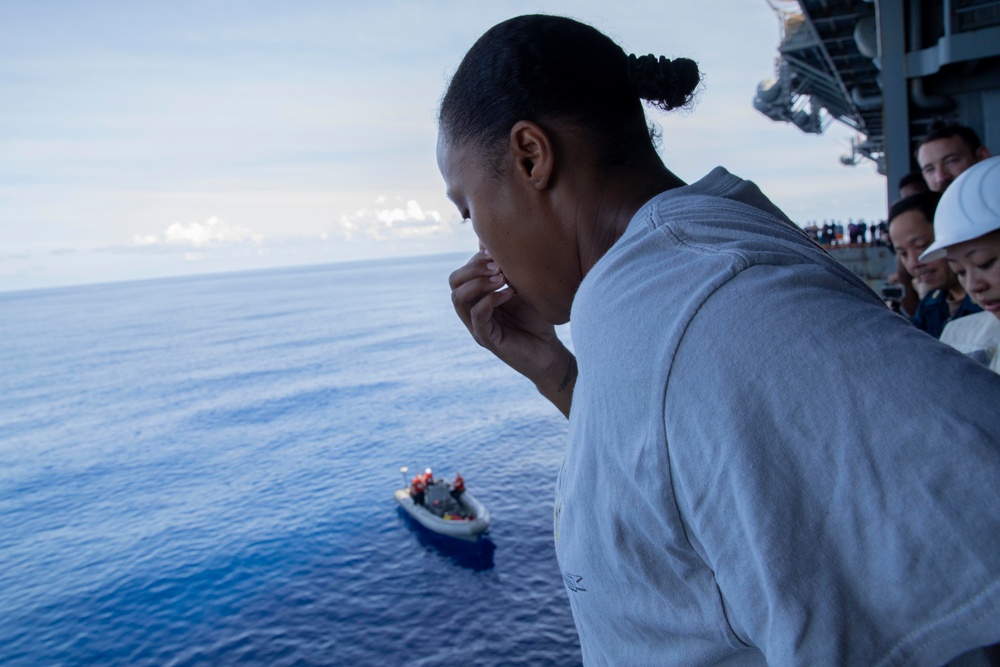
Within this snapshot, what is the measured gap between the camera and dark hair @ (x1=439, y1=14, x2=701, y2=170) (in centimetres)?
116

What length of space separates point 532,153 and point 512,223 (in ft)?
0.42

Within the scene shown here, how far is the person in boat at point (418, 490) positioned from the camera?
132 feet

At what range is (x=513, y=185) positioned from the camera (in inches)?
47.8

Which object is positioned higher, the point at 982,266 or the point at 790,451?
the point at 790,451

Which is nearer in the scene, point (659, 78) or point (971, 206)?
point (659, 78)

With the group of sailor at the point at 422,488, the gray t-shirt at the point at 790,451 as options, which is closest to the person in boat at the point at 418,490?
the group of sailor at the point at 422,488

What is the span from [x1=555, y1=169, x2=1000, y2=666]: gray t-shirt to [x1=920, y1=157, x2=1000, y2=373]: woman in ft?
Answer: 8.74

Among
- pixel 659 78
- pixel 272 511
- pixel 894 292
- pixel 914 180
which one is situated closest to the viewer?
pixel 659 78

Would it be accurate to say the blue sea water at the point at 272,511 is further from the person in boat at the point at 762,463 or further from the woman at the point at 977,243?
the person in boat at the point at 762,463

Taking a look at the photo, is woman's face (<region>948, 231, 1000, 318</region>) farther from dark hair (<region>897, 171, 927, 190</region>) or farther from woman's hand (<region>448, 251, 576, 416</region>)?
dark hair (<region>897, 171, 927, 190</region>)

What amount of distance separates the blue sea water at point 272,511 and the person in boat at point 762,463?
29959 mm

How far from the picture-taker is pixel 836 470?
69 cm

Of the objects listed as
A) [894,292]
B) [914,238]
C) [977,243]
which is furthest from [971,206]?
[894,292]

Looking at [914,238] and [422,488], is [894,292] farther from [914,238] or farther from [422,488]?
[422,488]
